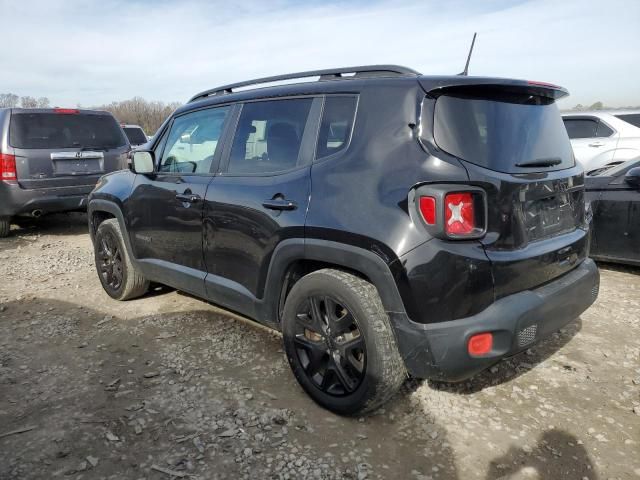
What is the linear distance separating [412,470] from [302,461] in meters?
0.52

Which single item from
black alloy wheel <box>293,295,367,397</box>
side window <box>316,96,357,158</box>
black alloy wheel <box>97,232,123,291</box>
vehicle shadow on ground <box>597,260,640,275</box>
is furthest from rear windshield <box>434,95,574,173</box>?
black alloy wheel <box>97,232,123,291</box>

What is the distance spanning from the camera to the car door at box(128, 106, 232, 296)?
11.4 ft

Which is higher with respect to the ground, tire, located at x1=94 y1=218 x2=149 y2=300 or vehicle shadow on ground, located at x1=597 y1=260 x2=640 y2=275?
tire, located at x1=94 y1=218 x2=149 y2=300

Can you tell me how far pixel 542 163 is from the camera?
2621 mm

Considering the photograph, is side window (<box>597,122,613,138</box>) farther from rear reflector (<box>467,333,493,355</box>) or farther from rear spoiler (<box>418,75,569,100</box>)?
rear reflector (<box>467,333,493,355</box>)

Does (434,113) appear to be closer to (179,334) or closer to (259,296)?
(259,296)

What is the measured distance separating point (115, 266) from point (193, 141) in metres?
1.56

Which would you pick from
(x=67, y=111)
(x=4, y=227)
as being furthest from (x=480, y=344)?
(x=4, y=227)

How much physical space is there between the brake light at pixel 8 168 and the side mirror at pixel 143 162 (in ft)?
12.6

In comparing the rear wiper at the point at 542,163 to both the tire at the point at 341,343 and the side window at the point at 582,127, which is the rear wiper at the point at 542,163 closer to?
the tire at the point at 341,343

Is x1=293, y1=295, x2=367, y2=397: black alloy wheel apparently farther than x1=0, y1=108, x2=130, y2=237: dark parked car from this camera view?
No

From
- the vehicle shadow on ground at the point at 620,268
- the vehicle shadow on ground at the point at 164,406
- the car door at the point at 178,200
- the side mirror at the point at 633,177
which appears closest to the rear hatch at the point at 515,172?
the vehicle shadow on ground at the point at 164,406

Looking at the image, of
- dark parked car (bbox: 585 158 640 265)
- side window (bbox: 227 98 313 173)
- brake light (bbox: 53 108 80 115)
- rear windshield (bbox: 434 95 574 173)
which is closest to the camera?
rear windshield (bbox: 434 95 574 173)

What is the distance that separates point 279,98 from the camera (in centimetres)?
308
